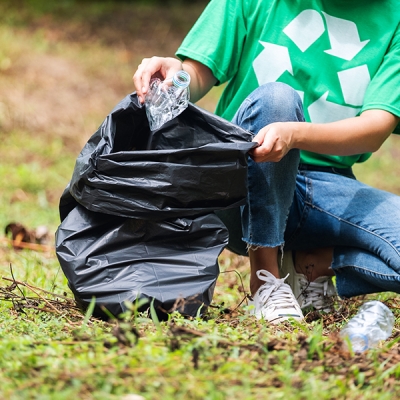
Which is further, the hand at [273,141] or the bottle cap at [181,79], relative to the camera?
the bottle cap at [181,79]

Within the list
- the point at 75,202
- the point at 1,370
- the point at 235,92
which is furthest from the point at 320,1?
the point at 1,370

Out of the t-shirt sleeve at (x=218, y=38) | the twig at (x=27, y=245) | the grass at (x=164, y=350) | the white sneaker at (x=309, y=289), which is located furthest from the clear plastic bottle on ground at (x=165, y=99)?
the twig at (x=27, y=245)

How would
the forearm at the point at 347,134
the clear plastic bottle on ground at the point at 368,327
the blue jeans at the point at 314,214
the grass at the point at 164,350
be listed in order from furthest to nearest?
1. the blue jeans at the point at 314,214
2. the forearm at the point at 347,134
3. the clear plastic bottle on ground at the point at 368,327
4. the grass at the point at 164,350

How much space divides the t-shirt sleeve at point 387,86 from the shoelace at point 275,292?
2.39 ft

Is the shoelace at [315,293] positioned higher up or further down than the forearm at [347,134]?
further down

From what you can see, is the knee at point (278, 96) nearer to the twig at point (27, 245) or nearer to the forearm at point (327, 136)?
the forearm at point (327, 136)

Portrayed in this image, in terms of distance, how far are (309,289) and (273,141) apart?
834 millimetres

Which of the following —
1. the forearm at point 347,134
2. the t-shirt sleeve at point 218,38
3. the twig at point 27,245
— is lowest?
the twig at point 27,245

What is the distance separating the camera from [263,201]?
7.33 feet

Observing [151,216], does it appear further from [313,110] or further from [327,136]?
[313,110]

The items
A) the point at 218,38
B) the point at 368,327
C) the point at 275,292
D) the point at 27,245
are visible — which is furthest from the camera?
the point at 27,245

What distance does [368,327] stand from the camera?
1.94 metres

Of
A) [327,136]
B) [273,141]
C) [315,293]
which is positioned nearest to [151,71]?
[273,141]

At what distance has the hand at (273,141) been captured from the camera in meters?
2.00
